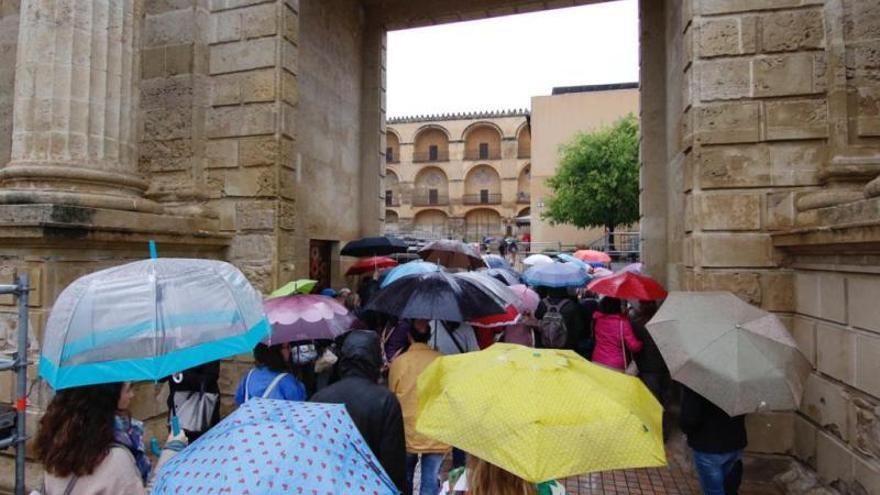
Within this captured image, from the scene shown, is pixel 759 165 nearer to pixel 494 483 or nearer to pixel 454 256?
pixel 454 256

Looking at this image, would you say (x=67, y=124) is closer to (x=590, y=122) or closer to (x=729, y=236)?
(x=729, y=236)

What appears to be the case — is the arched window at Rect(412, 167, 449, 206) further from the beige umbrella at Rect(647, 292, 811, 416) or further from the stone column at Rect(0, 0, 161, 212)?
the beige umbrella at Rect(647, 292, 811, 416)

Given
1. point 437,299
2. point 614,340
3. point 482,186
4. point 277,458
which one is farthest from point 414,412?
point 482,186

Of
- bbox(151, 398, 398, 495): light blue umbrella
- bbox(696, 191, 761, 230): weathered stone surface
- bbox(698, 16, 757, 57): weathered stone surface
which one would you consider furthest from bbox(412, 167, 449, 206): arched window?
bbox(151, 398, 398, 495): light blue umbrella

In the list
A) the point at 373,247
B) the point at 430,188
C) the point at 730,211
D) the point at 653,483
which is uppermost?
the point at 430,188

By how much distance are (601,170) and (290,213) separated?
28912 mm

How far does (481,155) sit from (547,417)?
205ft

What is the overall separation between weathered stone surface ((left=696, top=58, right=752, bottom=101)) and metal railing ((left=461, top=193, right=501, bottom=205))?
56539mm

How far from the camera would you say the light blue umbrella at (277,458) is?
1727 millimetres

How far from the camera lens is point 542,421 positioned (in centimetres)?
214

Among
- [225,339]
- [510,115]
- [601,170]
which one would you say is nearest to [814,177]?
[225,339]

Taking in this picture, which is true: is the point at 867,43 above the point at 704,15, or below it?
below

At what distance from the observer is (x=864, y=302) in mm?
4426

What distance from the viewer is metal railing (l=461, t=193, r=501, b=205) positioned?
2474 inches
